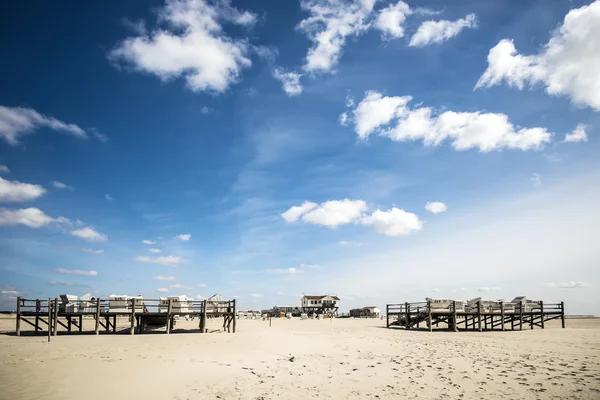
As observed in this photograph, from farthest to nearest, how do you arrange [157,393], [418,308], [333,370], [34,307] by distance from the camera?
[418,308]
[34,307]
[333,370]
[157,393]

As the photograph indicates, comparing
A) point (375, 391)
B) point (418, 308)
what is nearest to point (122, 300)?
point (375, 391)

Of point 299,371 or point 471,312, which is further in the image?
point 471,312

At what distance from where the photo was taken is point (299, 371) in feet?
39.7

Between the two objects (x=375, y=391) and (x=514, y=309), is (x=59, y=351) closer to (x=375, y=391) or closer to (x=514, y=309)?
(x=375, y=391)

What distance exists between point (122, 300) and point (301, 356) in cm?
1604

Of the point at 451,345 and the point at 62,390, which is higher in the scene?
the point at 62,390

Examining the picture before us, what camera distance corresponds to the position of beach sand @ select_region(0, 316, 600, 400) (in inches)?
372

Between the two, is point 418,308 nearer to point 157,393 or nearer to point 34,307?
point 157,393

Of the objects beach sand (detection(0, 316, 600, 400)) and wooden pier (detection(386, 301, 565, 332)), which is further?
wooden pier (detection(386, 301, 565, 332))

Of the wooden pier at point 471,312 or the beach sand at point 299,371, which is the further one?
the wooden pier at point 471,312

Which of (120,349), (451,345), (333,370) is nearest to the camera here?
(333,370)

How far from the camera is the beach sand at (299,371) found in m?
9.44

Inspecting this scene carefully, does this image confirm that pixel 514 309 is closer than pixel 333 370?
No

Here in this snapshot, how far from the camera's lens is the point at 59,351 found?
52.0ft
